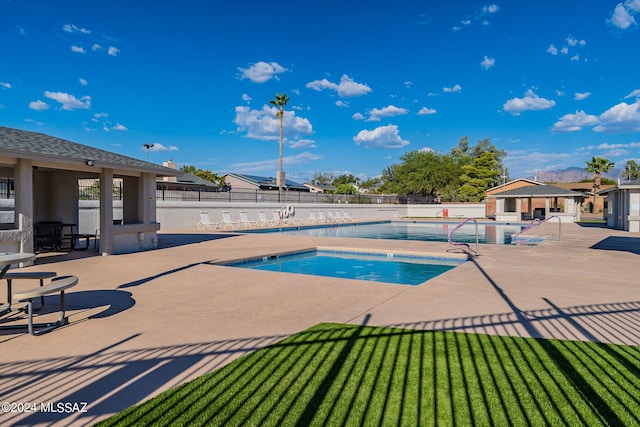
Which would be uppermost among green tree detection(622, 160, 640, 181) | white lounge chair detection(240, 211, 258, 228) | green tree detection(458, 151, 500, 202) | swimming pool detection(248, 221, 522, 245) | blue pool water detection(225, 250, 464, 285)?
green tree detection(622, 160, 640, 181)

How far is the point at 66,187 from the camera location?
1371 centimetres

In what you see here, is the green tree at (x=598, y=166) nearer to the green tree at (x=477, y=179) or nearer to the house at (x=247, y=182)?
the green tree at (x=477, y=179)

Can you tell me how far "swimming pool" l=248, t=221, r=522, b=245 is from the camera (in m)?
20.5

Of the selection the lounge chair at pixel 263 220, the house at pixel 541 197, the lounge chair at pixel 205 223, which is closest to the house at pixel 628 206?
the house at pixel 541 197

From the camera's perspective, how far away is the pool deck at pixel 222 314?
3.30m

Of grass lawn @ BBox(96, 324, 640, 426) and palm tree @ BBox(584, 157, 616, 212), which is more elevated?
palm tree @ BBox(584, 157, 616, 212)

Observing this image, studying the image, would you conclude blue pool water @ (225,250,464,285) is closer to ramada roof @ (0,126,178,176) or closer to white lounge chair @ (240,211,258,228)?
ramada roof @ (0,126,178,176)

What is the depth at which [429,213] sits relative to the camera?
44.6m

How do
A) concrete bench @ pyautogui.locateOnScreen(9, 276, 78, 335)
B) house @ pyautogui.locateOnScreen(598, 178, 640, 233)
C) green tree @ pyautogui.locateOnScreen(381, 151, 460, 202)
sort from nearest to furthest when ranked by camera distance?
concrete bench @ pyautogui.locateOnScreen(9, 276, 78, 335), house @ pyautogui.locateOnScreen(598, 178, 640, 233), green tree @ pyautogui.locateOnScreen(381, 151, 460, 202)

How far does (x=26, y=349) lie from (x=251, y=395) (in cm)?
264

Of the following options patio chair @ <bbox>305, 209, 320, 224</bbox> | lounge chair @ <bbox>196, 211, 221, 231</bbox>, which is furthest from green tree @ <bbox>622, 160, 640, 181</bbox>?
lounge chair @ <bbox>196, 211, 221, 231</bbox>

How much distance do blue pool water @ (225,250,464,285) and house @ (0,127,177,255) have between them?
13.1ft

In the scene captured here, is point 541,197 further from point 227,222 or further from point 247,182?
point 247,182

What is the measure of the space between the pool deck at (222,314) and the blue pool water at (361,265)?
4.89 feet
